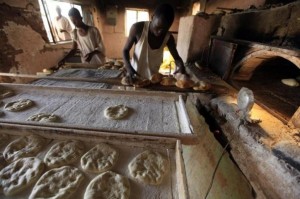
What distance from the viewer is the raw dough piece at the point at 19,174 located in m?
0.93

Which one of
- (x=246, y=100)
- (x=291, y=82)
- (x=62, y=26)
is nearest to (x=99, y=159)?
(x=246, y=100)

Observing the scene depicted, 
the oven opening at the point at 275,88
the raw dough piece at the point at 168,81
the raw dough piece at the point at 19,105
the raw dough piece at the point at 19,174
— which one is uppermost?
the raw dough piece at the point at 19,105

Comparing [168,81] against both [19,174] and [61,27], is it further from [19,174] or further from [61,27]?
[61,27]

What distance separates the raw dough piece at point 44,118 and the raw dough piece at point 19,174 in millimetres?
319

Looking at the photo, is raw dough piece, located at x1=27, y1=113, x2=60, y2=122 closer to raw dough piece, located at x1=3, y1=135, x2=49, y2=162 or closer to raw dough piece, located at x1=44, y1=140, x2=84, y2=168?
raw dough piece, located at x1=3, y1=135, x2=49, y2=162

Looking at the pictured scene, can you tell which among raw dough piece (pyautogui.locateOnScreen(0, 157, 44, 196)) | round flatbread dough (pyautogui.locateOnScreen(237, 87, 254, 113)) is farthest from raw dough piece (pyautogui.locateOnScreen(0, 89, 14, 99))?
round flatbread dough (pyautogui.locateOnScreen(237, 87, 254, 113))

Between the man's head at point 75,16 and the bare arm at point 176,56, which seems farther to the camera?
the man's head at point 75,16

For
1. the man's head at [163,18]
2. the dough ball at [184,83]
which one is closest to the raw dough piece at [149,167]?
the dough ball at [184,83]

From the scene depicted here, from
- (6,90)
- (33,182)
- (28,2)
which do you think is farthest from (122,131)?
(28,2)

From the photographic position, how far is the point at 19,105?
1.50m

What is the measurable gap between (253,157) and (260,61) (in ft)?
5.82

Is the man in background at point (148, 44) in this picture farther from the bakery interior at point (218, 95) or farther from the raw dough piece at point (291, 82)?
the raw dough piece at point (291, 82)

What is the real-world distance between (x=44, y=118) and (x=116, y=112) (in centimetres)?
59

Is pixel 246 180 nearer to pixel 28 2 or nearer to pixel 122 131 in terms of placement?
pixel 122 131
